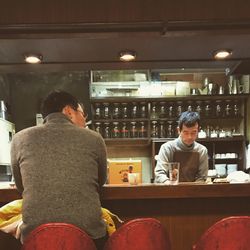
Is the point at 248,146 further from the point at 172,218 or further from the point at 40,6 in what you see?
the point at 40,6

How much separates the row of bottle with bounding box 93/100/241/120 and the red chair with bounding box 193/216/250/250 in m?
3.99

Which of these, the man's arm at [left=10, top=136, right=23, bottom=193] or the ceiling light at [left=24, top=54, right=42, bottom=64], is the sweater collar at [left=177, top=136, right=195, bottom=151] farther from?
the man's arm at [left=10, top=136, right=23, bottom=193]

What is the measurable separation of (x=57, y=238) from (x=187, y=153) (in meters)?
2.27

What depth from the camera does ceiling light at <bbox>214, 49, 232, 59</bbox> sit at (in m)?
3.22

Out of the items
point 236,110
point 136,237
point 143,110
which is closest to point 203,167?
point 136,237

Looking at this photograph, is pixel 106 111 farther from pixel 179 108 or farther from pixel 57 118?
pixel 57 118

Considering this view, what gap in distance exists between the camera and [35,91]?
5910 mm

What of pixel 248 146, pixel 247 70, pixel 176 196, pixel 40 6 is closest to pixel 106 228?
pixel 176 196

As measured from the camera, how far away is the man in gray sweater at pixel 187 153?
349cm

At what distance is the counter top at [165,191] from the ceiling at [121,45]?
1.14m

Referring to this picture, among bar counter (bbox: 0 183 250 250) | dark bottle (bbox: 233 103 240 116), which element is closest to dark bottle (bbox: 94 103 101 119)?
dark bottle (bbox: 233 103 240 116)

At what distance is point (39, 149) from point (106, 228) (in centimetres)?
57

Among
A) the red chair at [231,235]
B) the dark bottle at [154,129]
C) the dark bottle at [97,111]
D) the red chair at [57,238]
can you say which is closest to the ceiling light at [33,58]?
the red chair at [57,238]

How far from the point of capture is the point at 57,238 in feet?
5.24
